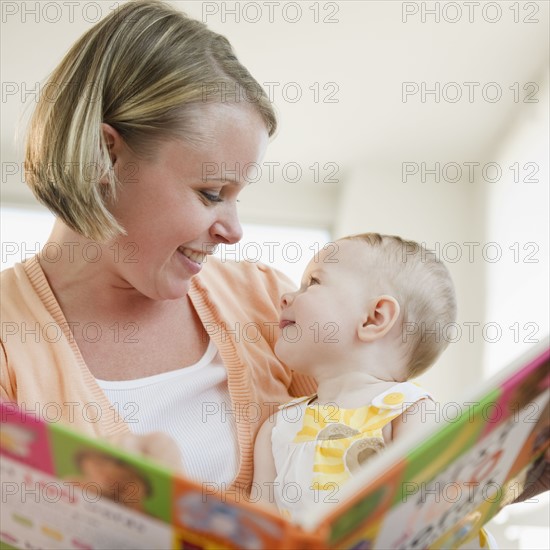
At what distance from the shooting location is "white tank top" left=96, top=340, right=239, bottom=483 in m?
1.13

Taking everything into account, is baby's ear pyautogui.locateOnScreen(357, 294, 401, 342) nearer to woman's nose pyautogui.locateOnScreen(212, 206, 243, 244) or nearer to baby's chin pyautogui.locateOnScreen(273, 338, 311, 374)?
baby's chin pyautogui.locateOnScreen(273, 338, 311, 374)

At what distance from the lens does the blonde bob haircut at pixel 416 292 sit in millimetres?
1330

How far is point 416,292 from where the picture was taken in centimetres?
134

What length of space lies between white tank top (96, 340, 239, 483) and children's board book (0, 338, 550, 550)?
1.24 feet

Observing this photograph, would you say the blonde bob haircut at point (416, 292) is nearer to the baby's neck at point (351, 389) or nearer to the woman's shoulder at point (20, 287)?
the baby's neck at point (351, 389)

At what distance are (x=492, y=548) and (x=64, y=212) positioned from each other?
0.78 meters

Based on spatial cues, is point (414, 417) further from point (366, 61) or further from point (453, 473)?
point (366, 61)

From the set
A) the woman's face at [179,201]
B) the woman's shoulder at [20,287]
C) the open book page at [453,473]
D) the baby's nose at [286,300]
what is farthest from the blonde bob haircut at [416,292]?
the woman's shoulder at [20,287]

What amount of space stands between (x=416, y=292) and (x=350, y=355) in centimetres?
16

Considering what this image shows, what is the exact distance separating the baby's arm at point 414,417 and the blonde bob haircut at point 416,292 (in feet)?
0.63

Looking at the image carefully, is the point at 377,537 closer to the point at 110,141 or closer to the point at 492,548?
the point at 492,548

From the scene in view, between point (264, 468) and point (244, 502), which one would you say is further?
point (264, 468)

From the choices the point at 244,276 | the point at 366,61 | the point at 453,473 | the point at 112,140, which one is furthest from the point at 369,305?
the point at 366,61

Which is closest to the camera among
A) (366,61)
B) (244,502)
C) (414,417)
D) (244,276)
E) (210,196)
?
(244,502)
